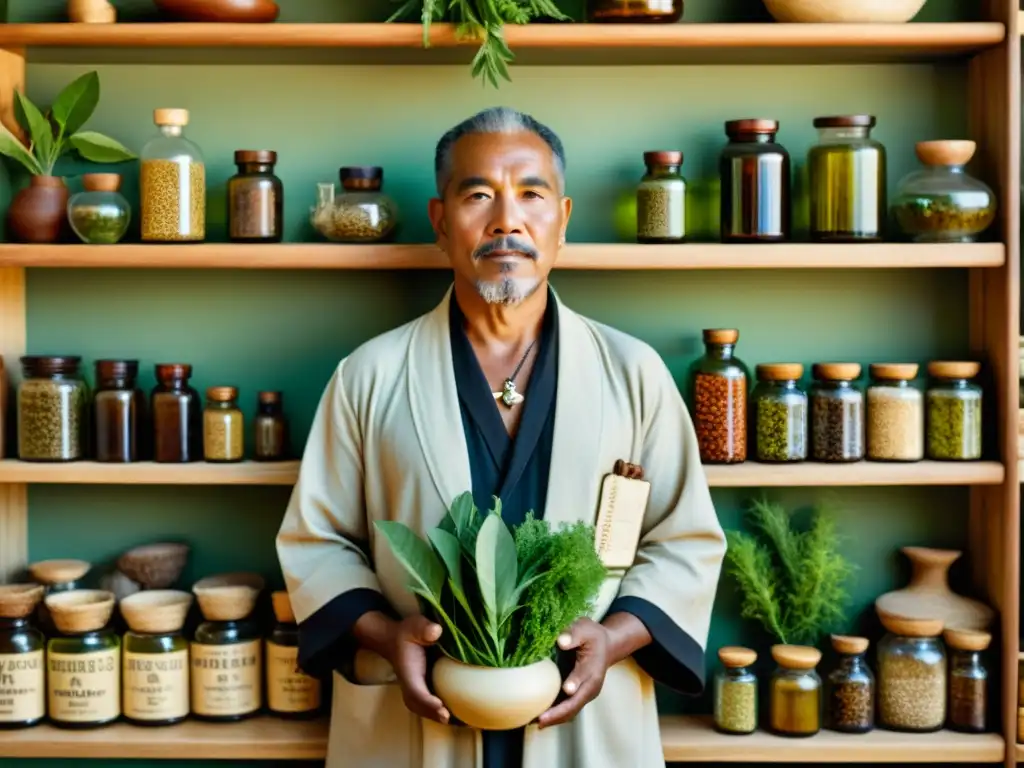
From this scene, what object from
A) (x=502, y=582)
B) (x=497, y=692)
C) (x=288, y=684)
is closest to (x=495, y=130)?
(x=502, y=582)

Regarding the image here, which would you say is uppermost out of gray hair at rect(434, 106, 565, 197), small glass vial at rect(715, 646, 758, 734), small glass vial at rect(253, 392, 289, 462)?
gray hair at rect(434, 106, 565, 197)

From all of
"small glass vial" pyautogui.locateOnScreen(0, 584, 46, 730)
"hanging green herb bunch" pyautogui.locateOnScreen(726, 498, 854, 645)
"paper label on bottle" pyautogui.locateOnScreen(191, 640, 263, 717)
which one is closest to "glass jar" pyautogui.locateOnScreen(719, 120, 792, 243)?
"hanging green herb bunch" pyautogui.locateOnScreen(726, 498, 854, 645)

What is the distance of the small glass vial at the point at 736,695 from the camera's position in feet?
7.34

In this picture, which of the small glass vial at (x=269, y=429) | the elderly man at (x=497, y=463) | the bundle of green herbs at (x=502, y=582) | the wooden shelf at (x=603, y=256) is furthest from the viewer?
the small glass vial at (x=269, y=429)

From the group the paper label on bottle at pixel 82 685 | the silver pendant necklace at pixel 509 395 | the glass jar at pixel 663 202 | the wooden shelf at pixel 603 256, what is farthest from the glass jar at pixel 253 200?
the paper label on bottle at pixel 82 685

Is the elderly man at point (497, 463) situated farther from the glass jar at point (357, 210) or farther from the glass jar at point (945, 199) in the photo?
the glass jar at point (945, 199)

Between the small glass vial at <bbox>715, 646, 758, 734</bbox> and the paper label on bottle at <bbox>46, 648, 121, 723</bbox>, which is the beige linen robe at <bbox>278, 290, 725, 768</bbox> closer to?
the small glass vial at <bbox>715, 646, 758, 734</bbox>

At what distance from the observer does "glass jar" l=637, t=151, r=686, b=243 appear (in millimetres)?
2219

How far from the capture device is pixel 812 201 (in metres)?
2.25

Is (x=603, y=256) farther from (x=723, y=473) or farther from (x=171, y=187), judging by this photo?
(x=171, y=187)

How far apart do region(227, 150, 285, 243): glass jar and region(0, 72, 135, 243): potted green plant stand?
232 millimetres

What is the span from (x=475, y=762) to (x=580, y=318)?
725mm

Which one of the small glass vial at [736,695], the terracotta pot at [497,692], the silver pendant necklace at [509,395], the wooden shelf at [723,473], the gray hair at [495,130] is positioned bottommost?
the small glass vial at [736,695]

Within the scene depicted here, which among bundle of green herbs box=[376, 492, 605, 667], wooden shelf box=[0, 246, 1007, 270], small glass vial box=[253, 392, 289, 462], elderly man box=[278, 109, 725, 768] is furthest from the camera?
small glass vial box=[253, 392, 289, 462]
